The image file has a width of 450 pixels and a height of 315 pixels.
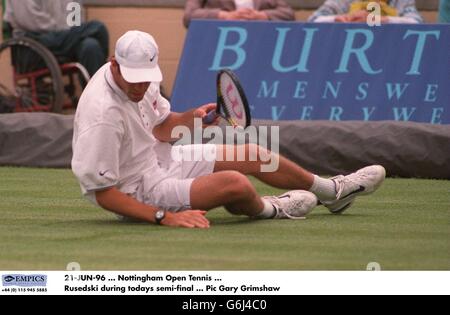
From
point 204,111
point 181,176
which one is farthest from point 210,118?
point 181,176

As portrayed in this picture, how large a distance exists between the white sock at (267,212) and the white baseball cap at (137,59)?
1089 millimetres

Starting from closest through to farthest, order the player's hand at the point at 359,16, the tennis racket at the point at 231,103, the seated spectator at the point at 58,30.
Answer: the tennis racket at the point at 231,103, the player's hand at the point at 359,16, the seated spectator at the point at 58,30

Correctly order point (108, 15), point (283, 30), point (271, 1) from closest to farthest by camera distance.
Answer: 1. point (283, 30)
2. point (271, 1)
3. point (108, 15)

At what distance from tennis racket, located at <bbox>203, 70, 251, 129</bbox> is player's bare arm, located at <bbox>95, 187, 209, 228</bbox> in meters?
0.59

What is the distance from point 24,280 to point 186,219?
5.74 ft

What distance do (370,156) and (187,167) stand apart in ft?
10.4

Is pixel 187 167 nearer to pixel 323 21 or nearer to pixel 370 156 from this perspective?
pixel 370 156

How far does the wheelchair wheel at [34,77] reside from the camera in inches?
537

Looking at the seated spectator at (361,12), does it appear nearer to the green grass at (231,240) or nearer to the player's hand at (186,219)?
the green grass at (231,240)

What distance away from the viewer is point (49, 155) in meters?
11.5

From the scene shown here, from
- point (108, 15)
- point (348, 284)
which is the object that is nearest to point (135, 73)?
Answer: point (348, 284)

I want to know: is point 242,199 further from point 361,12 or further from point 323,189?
point 361,12

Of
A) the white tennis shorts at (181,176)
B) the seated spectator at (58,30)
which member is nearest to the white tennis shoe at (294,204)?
the white tennis shorts at (181,176)

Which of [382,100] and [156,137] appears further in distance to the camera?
[382,100]
